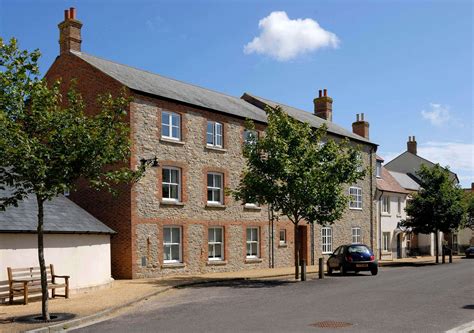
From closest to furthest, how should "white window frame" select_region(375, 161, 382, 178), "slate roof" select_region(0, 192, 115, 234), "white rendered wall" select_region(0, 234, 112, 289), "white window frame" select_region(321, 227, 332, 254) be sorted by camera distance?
"white rendered wall" select_region(0, 234, 112, 289) < "slate roof" select_region(0, 192, 115, 234) < "white window frame" select_region(321, 227, 332, 254) < "white window frame" select_region(375, 161, 382, 178)

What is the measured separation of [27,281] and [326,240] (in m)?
24.3

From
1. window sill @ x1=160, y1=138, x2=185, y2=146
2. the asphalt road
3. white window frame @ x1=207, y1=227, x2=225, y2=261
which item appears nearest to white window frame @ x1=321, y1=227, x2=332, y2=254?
white window frame @ x1=207, y1=227, x2=225, y2=261

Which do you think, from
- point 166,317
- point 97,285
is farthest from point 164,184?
point 166,317

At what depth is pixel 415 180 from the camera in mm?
59094

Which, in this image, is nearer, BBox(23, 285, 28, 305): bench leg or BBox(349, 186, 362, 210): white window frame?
BBox(23, 285, 28, 305): bench leg

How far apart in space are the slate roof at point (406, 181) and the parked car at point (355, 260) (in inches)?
1119

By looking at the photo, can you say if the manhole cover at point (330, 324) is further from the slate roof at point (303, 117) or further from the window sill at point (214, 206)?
the slate roof at point (303, 117)

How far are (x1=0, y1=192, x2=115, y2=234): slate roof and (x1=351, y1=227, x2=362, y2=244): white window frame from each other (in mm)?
23010

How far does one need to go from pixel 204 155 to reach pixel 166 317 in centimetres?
1527

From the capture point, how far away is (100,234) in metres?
20.6

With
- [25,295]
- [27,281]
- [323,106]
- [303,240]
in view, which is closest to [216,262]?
[303,240]

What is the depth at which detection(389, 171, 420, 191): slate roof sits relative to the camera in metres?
54.3

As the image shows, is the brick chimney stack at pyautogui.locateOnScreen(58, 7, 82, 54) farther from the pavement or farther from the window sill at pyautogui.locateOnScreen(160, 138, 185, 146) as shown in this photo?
the pavement

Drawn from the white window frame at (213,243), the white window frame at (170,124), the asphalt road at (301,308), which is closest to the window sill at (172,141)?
the white window frame at (170,124)
